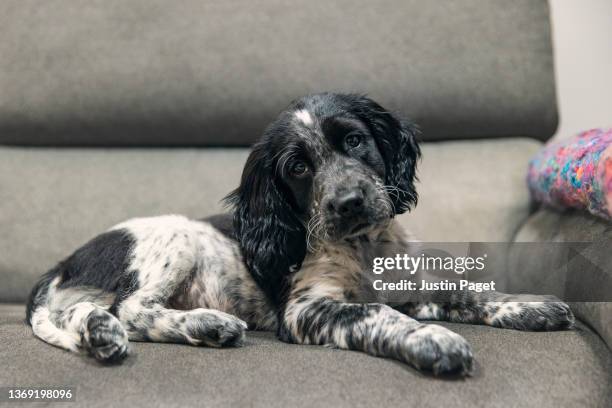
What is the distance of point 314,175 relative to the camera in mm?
1728

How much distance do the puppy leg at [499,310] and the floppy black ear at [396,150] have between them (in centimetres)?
31

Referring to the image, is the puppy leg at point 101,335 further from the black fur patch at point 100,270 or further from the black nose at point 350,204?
the black nose at point 350,204

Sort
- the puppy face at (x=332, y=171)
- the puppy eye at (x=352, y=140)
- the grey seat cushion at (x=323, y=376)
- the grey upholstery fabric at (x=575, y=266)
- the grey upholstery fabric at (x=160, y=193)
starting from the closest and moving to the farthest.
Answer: the grey seat cushion at (x=323, y=376) < the grey upholstery fabric at (x=575, y=266) < the puppy face at (x=332, y=171) < the puppy eye at (x=352, y=140) < the grey upholstery fabric at (x=160, y=193)

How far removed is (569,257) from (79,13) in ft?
7.34

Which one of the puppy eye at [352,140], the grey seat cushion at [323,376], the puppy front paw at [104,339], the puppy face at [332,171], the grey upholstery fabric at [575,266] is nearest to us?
the grey seat cushion at [323,376]

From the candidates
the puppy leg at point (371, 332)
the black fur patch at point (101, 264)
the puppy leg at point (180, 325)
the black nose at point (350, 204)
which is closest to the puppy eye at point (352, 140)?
the black nose at point (350, 204)

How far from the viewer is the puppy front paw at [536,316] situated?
5.04 ft

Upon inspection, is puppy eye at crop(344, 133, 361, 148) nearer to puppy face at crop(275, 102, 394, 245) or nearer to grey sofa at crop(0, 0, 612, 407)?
puppy face at crop(275, 102, 394, 245)

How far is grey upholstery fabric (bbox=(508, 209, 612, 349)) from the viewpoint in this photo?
1494 mm

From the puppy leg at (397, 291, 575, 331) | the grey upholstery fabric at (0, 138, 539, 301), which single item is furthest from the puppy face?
the grey upholstery fabric at (0, 138, 539, 301)

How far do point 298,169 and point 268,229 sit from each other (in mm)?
206

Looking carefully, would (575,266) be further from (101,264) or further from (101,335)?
(101,264)

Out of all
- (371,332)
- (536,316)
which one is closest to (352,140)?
(371,332)

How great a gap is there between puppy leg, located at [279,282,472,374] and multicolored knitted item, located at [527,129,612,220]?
594mm
